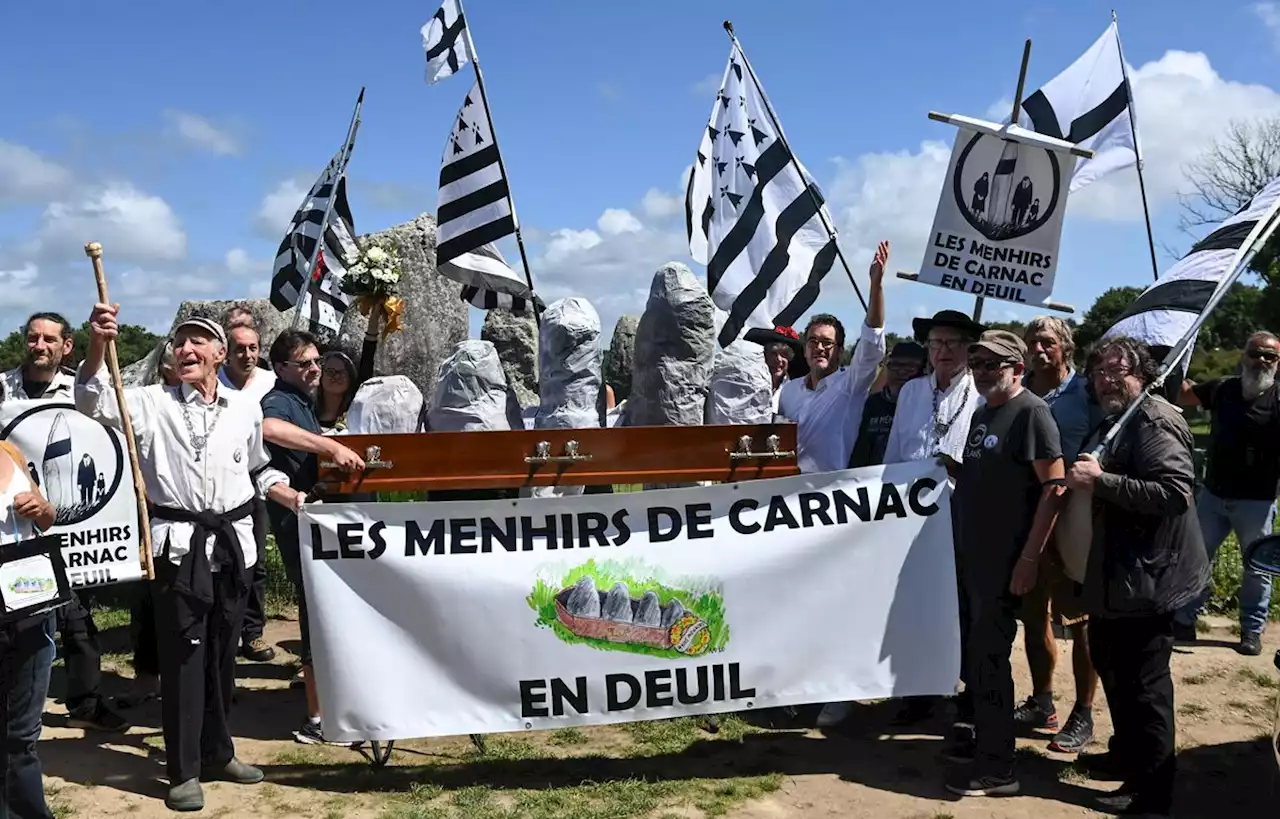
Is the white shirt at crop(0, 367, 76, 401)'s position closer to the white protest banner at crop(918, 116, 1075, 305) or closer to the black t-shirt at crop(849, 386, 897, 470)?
the black t-shirt at crop(849, 386, 897, 470)

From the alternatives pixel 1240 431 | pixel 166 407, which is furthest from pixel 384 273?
pixel 1240 431

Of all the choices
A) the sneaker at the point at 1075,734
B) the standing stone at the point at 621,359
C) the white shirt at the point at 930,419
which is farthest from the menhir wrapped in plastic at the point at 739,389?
the standing stone at the point at 621,359

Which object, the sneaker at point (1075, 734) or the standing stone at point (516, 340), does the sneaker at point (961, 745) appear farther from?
the standing stone at point (516, 340)

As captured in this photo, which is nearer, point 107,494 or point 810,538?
point 810,538

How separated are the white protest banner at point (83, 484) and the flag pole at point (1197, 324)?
15.6ft

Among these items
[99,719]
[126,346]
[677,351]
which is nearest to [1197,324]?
[677,351]

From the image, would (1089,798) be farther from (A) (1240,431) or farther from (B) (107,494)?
(B) (107,494)

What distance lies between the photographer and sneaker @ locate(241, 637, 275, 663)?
22.5 feet

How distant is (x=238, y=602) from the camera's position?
185 inches

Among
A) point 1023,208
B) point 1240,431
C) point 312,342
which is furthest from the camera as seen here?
point 1240,431

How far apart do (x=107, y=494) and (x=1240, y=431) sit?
7130mm

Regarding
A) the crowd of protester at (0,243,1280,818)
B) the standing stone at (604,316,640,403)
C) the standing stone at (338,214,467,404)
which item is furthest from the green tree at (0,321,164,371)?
the crowd of protester at (0,243,1280,818)

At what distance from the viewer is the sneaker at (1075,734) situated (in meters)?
5.07

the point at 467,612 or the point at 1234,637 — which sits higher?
the point at 467,612
